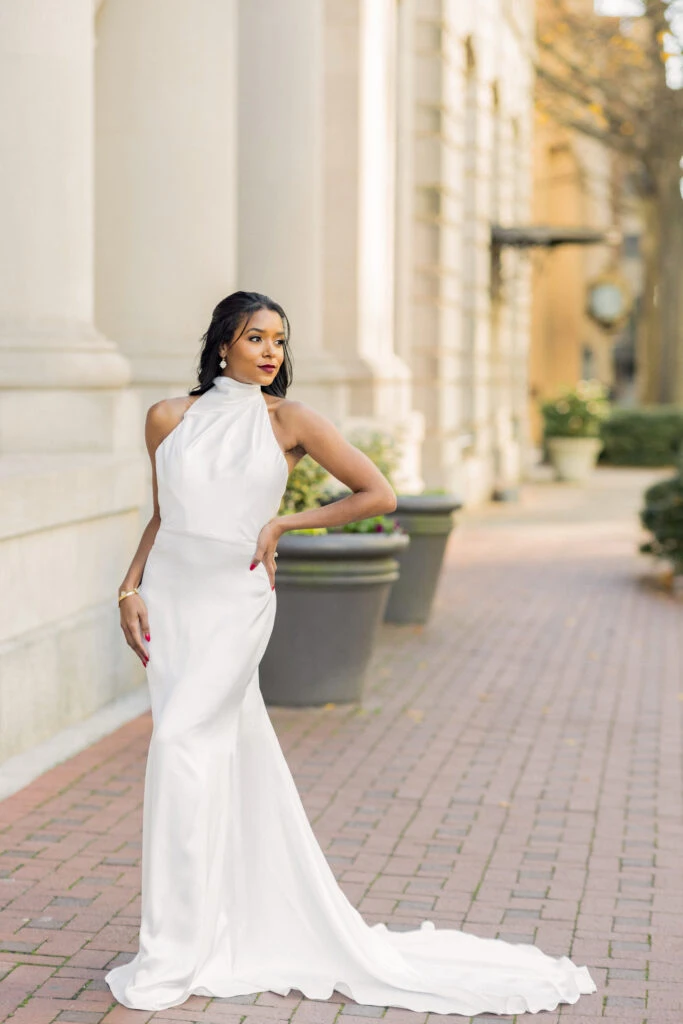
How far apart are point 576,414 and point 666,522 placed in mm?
13313

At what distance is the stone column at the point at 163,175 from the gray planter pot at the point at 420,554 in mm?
2035

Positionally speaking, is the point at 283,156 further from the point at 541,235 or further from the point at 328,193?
the point at 541,235

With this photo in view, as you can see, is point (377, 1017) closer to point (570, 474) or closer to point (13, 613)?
point (13, 613)

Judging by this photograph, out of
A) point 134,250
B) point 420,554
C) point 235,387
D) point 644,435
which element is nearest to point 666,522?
point 420,554

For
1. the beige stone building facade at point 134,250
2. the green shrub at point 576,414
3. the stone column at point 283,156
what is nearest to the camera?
the beige stone building facade at point 134,250

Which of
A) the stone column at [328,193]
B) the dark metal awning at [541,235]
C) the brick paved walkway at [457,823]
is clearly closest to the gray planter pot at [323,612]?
the brick paved walkway at [457,823]

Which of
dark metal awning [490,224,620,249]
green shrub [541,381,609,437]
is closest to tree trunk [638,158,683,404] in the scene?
green shrub [541,381,609,437]

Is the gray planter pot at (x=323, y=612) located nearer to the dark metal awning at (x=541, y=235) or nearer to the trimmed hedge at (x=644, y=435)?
the dark metal awning at (x=541, y=235)

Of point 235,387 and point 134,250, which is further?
point 134,250

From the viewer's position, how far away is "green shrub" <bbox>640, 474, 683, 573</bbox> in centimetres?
1390

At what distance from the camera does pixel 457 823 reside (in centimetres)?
654

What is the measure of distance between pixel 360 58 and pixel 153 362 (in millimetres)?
5445

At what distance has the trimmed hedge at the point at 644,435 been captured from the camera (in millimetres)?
32031

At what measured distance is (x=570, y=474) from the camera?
89.4 feet
